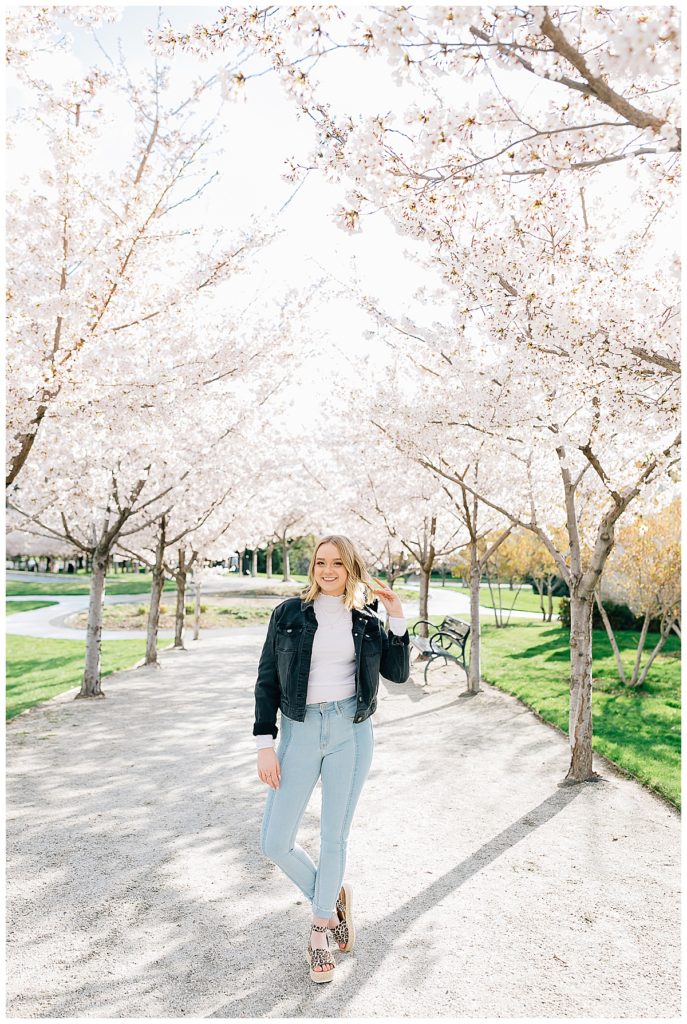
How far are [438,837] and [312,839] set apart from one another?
36.5 inches

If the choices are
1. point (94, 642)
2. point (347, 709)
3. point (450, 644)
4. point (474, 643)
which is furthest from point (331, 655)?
point (450, 644)

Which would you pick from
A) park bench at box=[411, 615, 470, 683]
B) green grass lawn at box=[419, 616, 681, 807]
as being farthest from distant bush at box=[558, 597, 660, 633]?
park bench at box=[411, 615, 470, 683]

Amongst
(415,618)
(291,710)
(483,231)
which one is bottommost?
(415,618)

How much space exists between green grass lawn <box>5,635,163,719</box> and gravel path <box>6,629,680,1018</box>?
3119 millimetres

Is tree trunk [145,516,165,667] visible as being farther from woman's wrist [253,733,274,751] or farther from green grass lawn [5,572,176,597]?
green grass lawn [5,572,176,597]

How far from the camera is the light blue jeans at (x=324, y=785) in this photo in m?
3.34

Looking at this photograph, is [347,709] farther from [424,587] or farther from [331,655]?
[424,587]

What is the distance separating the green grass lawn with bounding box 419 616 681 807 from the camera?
24.1 feet

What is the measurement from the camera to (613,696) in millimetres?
11195

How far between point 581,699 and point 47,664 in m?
11.3

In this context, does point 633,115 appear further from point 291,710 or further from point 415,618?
point 415,618

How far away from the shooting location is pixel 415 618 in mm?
25609

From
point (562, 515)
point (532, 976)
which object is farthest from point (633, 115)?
point (562, 515)

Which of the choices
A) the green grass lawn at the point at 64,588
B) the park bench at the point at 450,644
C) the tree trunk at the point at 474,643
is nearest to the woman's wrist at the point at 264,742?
the tree trunk at the point at 474,643
